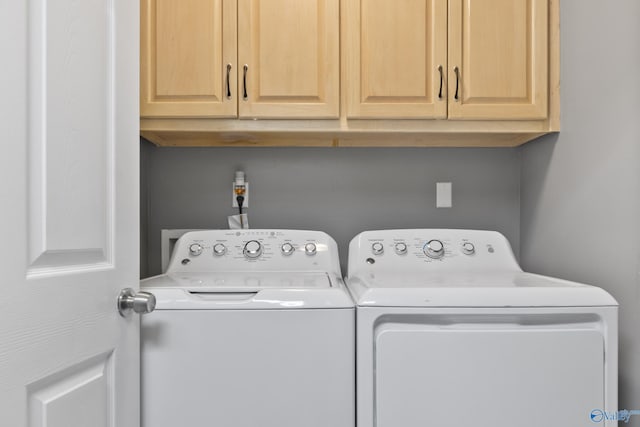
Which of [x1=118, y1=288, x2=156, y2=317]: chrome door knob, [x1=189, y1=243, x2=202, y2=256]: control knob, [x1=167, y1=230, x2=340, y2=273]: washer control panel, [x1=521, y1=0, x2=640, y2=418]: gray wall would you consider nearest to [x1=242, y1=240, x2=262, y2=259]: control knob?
[x1=167, y1=230, x2=340, y2=273]: washer control panel

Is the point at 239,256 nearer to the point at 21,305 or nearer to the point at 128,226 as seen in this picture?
the point at 128,226

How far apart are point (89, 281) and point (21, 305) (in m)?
0.14

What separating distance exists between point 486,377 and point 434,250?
0.53 meters

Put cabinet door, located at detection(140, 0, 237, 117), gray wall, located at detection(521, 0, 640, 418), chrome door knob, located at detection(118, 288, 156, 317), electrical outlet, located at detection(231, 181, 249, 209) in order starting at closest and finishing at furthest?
chrome door knob, located at detection(118, 288, 156, 317)
gray wall, located at detection(521, 0, 640, 418)
cabinet door, located at detection(140, 0, 237, 117)
electrical outlet, located at detection(231, 181, 249, 209)

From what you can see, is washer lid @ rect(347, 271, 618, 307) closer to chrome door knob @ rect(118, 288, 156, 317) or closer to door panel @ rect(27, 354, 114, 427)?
chrome door knob @ rect(118, 288, 156, 317)

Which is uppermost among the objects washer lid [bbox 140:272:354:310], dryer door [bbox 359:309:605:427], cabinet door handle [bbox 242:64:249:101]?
cabinet door handle [bbox 242:64:249:101]

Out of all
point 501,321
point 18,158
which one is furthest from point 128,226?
point 501,321

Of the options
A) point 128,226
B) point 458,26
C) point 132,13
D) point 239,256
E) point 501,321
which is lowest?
point 501,321

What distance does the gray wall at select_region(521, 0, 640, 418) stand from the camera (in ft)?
3.42

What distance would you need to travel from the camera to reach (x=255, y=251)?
1.37 meters

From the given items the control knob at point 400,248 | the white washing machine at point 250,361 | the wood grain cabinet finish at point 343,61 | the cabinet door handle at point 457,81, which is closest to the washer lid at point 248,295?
the white washing machine at point 250,361

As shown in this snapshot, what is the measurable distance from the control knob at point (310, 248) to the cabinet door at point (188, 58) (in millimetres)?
515

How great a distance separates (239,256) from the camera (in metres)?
1.36

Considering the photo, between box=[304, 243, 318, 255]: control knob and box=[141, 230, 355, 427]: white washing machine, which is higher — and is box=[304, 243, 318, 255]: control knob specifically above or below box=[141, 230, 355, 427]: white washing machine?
above
